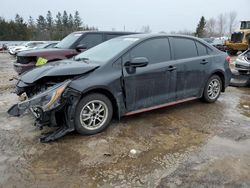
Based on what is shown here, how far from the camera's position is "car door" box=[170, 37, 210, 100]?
5304mm

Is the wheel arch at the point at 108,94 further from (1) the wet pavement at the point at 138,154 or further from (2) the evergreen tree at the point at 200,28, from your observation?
(2) the evergreen tree at the point at 200,28

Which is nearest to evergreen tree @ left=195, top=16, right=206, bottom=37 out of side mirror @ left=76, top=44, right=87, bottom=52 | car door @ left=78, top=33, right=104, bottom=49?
car door @ left=78, top=33, right=104, bottom=49

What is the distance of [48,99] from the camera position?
3863mm

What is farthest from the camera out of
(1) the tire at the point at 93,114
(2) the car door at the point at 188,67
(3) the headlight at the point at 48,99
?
(2) the car door at the point at 188,67

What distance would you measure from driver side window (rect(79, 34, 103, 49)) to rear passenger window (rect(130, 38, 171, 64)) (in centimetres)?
382

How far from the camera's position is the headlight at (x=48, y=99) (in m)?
3.79

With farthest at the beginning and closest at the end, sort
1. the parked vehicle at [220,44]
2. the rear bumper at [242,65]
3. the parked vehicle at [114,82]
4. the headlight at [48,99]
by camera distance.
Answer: the parked vehicle at [220,44], the rear bumper at [242,65], the parked vehicle at [114,82], the headlight at [48,99]

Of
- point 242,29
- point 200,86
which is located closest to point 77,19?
point 242,29

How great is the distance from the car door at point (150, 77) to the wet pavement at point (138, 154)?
41cm

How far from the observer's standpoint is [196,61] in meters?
5.60

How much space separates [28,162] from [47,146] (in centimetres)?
46

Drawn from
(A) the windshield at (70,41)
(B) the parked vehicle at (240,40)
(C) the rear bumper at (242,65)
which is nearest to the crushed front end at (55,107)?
(A) the windshield at (70,41)

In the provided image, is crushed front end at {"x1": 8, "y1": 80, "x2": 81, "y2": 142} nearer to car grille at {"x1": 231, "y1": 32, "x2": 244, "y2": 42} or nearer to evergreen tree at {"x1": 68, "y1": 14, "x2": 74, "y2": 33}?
car grille at {"x1": 231, "y1": 32, "x2": 244, "y2": 42}

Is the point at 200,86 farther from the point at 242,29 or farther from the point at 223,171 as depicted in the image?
the point at 242,29
